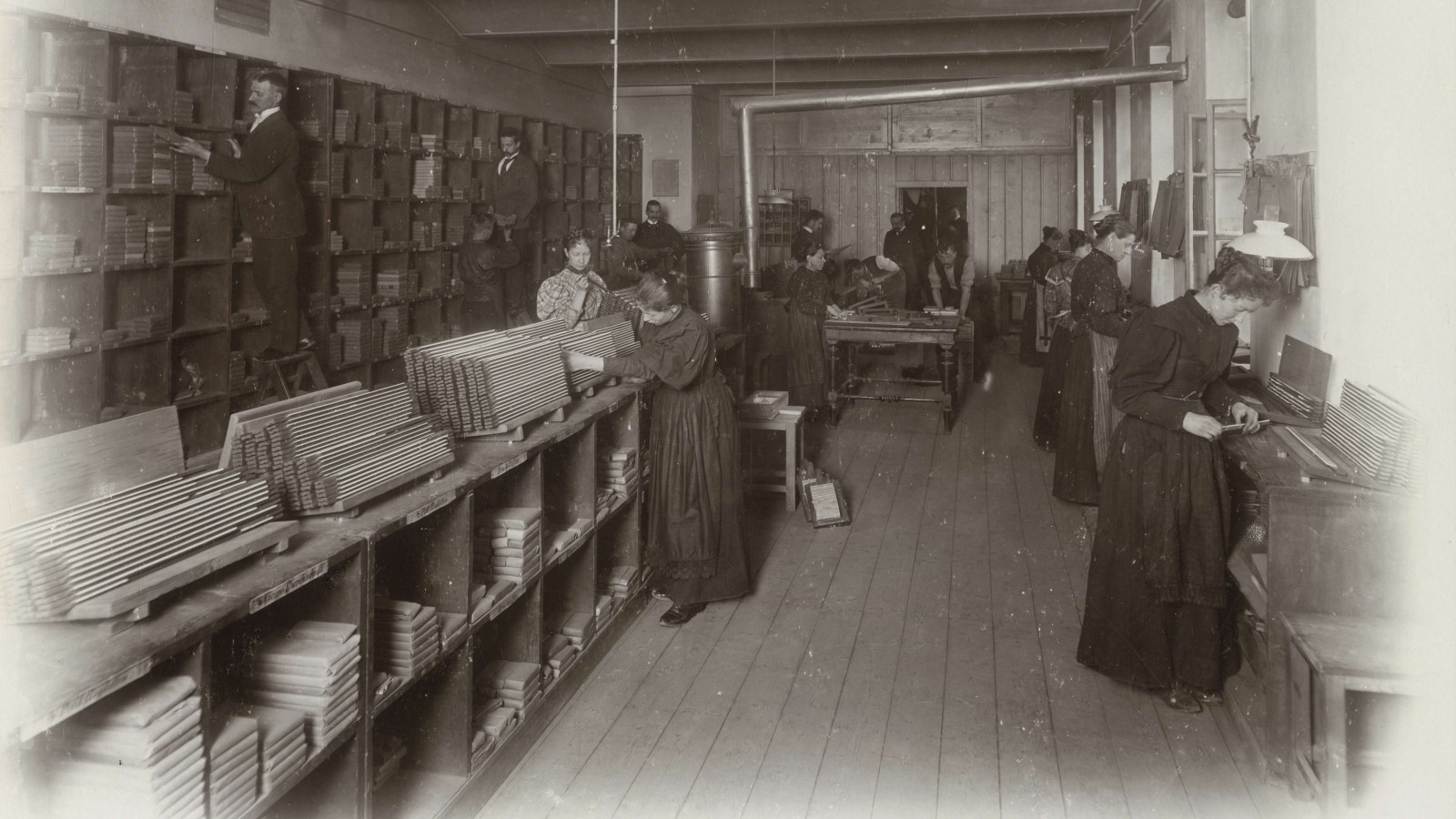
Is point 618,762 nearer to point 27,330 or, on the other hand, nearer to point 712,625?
point 712,625

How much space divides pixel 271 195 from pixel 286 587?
512 centimetres

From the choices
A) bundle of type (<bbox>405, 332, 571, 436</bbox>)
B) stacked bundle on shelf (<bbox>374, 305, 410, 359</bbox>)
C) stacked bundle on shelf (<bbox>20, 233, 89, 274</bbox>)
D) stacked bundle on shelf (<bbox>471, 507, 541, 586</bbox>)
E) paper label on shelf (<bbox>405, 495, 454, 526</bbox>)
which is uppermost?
stacked bundle on shelf (<bbox>20, 233, 89, 274</bbox>)

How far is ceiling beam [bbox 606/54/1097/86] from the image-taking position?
12633 millimetres

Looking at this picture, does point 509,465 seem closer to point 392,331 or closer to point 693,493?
point 693,493

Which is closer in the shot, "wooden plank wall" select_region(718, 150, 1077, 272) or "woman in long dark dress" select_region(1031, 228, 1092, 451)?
"woman in long dark dress" select_region(1031, 228, 1092, 451)

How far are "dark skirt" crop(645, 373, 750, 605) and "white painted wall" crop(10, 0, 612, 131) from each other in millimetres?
3988

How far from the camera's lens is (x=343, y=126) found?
7973 mm

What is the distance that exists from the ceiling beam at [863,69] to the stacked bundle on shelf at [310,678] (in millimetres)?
11065

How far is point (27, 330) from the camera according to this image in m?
5.64

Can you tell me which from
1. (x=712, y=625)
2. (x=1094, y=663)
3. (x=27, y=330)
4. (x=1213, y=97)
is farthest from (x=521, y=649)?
(x=1213, y=97)

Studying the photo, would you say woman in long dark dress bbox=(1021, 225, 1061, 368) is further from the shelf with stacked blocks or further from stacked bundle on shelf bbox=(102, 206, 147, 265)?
stacked bundle on shelf bbox=(102, 206, 147, 265)

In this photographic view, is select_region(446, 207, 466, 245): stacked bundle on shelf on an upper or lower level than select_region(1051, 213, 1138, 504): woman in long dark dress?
upper

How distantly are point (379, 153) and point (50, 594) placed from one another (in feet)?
24.1

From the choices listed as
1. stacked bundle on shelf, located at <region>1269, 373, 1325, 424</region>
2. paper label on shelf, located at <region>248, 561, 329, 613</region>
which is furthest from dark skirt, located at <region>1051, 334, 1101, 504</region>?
paper label on shelf, located at <region>248, 561, 329, 613</region>
